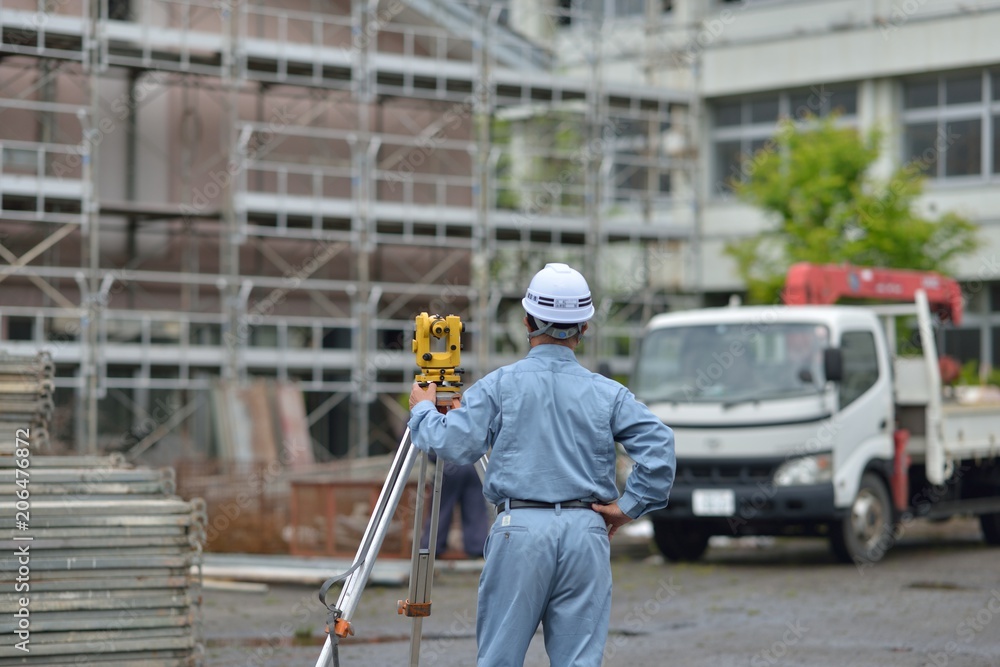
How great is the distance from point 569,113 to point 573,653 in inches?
1046

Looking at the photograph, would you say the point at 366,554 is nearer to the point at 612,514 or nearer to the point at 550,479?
the point at 550,479

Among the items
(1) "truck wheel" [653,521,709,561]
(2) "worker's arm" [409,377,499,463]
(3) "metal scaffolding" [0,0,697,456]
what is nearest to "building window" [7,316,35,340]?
(3) "metal scaffolding" [0,0,697,456]

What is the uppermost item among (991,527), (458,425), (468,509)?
(458,425)

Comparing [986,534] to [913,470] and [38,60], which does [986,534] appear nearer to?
[913,470]

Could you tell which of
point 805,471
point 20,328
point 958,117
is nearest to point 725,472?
Result: point 805,471

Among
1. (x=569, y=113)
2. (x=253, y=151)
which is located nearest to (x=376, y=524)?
(x=253, y=151)

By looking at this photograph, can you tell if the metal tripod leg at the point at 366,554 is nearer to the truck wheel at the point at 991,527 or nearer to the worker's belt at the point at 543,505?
the worker's belt at the point at 543,505

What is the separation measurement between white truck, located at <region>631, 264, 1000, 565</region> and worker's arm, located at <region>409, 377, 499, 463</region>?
9.40 m

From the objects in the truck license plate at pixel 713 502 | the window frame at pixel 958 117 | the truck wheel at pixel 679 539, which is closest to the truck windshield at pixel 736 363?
the truck license plate at pixel 713 502

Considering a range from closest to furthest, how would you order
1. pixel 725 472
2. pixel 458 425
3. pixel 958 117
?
pixel 458 425 < pixel 725 472 < pixel 958 117

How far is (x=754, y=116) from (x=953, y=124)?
449cm

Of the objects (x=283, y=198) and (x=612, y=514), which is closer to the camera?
(x=612, y=514)

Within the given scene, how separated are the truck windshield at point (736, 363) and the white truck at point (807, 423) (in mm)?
12

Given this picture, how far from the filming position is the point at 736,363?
1522 cm
